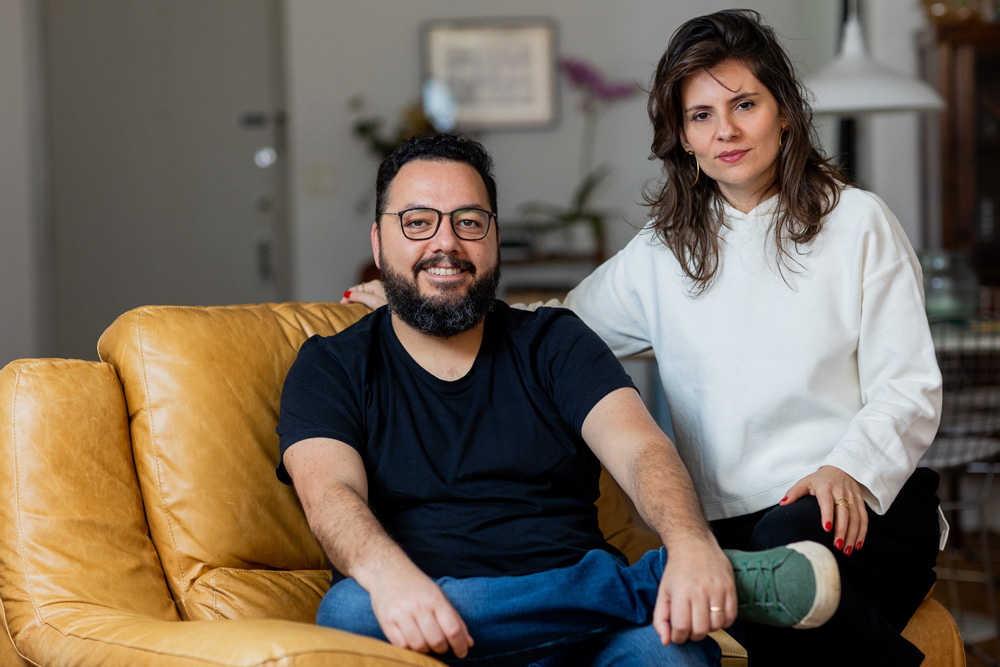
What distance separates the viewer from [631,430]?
1.44 metres

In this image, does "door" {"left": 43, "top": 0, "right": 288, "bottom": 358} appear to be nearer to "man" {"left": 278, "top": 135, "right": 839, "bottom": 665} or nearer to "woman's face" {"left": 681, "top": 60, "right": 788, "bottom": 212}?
"man" {"left": 278, "top": 135, "right": 839, "bottom": 665}

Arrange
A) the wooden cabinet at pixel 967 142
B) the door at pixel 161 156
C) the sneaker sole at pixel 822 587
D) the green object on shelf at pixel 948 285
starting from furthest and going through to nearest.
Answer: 1. the door at pixel 161 156
2. the wooden cabinet at pixel 967 142
3. the green object on shelf at pixel 948 285
4. the sneaker sole at pixel 822 587

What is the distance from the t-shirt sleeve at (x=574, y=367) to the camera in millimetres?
1500

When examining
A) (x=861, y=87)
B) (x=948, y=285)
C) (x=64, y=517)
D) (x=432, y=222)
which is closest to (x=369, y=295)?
(x=432, y=222)

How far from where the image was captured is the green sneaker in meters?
1.17

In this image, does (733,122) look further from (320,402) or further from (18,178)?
(18,178)

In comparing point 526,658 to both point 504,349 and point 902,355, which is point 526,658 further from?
point 902,355

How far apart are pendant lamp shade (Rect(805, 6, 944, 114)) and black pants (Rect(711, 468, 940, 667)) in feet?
5.18

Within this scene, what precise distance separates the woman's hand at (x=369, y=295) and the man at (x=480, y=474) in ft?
0.64

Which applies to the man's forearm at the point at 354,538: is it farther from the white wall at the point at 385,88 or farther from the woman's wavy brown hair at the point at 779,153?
the white wall at the point at 385,88

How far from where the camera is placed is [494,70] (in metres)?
5.00

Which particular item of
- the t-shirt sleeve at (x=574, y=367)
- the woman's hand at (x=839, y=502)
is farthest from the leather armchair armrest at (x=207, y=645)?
the woman's hand at (x=839, y=502)

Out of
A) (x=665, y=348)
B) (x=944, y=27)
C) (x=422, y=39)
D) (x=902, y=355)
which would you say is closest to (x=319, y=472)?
(x=665, y=348)

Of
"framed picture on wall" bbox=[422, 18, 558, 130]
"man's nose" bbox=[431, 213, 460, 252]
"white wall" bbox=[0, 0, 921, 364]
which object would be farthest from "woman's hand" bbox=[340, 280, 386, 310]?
"framed picture on wall" bbox=[422, 18, 558, 130]
